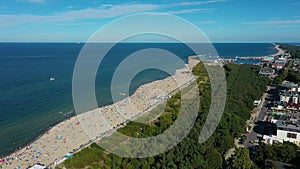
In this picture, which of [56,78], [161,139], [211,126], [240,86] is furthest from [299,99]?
[56,78]

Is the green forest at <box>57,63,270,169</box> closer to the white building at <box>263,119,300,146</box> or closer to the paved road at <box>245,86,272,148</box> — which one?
the paved road at <box>245,86,272,148</box>

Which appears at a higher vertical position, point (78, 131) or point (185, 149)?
point (185, 149)

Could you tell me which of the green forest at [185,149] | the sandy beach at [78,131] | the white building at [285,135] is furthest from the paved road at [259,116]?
the sandy beach at [78,131]

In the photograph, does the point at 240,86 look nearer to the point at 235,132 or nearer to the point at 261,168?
the point at 235,132

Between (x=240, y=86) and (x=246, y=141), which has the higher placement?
(x=240, y=86)

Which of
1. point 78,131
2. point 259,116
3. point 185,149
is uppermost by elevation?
point 185,149

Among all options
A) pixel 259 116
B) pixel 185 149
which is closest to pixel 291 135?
pixel 259 116

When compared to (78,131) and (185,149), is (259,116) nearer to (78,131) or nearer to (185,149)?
(185,149)

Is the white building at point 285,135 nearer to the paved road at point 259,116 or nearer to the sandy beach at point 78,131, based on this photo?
the paved road at point 259,116

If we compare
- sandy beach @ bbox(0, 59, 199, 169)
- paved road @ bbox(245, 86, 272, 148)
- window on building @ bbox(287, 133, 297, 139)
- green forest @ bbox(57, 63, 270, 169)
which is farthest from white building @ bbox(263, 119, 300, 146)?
sandy beach @ bbox(0, 59, 199, 169)
